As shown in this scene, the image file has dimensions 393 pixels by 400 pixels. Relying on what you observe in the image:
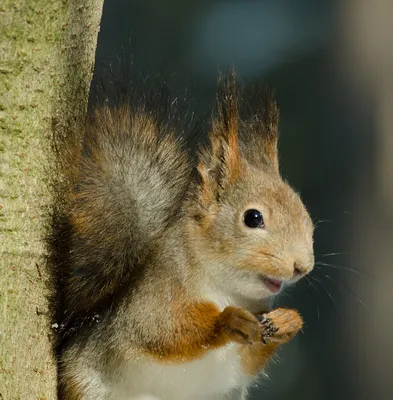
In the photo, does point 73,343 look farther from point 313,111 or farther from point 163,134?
point 313,111

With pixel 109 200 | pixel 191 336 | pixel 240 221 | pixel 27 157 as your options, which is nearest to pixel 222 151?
pixel 240 221

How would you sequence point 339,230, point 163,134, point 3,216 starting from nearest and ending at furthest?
1. point 3,216
2. point 163,134
3. point 339,230

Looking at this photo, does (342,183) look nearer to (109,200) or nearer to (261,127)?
(261,127)

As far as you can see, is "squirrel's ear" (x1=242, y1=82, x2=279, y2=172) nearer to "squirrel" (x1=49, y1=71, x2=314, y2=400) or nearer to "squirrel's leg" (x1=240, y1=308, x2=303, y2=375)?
"squirrel" (x1=49, y1=71, x2=314, y2=400)

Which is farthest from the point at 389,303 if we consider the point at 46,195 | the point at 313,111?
the point at 46,195

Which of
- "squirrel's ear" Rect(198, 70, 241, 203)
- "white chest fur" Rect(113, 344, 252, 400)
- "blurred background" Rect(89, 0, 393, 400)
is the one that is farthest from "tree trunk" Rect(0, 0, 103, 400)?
"blurred background" Rect(89, 0, 393, 400)

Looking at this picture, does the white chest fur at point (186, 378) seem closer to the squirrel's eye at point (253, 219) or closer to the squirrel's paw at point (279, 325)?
the squirrel's paw at point (279, 325)

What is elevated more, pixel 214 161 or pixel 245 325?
pixel 214 161
